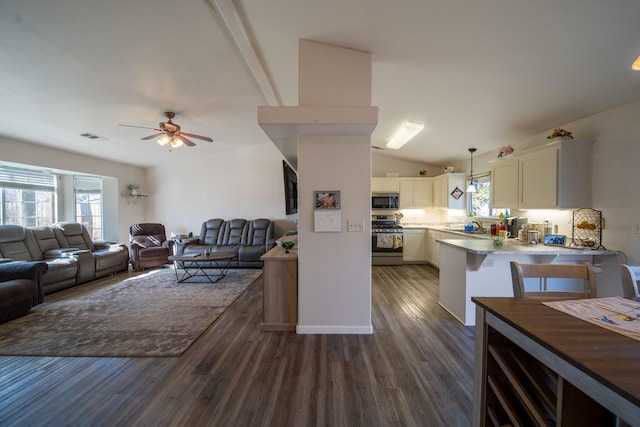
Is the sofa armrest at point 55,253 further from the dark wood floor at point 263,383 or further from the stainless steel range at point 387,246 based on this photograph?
the stainless steel range at point 387,246

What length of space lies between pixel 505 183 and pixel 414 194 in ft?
8.11

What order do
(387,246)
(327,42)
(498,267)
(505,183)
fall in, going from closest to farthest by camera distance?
(327,42), (498,267), (505,183), (387,246)

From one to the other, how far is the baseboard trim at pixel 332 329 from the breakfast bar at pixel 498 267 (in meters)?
1.21

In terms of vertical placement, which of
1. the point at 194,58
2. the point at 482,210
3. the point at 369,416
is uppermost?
the point at 194,58

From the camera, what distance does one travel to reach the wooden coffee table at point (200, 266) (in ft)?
14.3

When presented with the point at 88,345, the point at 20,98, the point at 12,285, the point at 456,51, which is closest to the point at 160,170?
the point at 20,98

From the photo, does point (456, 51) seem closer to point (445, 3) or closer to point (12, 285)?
point (445, 3)

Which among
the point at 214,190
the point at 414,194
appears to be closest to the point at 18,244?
the point at 214,190

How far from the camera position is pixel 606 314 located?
43.5 inches

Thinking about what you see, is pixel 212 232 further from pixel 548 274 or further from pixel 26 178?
pixel 548 274

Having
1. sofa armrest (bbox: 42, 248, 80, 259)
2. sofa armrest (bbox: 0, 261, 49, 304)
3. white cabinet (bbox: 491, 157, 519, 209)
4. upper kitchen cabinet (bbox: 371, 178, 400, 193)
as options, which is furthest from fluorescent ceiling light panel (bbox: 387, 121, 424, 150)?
sofa armrest (bbox: 42, 248, 80, 259)

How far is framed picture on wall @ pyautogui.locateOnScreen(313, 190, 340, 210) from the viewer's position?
256 cm

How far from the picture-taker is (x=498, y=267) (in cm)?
277

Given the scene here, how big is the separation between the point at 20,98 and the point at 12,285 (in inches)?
91.3
